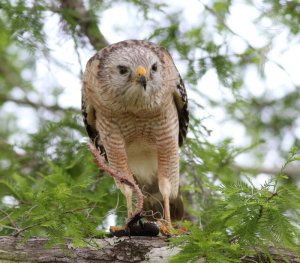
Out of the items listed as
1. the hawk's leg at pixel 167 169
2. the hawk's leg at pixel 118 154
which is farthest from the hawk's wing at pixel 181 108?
the hawk's leg at pixel 118 154

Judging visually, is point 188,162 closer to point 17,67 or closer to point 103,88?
point 103,88

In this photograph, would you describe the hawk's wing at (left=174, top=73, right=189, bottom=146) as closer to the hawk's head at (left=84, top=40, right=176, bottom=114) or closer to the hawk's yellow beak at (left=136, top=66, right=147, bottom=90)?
the hawk's head at (left=84, top=40, right=176, bottom=114)

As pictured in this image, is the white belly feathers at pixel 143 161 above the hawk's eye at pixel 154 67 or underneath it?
underneath

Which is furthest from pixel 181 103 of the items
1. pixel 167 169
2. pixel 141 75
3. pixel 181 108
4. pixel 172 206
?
pixel 172 206

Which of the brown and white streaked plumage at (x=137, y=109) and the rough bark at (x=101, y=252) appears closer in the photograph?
the rough bark at (x=101, y=252)

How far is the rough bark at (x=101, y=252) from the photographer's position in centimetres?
436

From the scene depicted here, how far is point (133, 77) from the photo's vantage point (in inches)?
235

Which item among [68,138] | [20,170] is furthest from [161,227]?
[20,170]

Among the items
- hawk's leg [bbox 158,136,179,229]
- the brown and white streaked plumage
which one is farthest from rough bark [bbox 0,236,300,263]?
hawk's leg [bbox 158,136,179,229]

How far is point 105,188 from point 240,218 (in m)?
3.04

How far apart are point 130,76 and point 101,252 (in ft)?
6.94

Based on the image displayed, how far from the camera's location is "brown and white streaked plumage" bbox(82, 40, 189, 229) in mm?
6023

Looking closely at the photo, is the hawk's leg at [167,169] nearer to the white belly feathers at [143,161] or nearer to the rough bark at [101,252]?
the white belly feathers at [143,161]

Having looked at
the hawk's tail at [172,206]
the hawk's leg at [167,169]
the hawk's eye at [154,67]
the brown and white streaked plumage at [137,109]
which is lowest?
the hawk's tail at [172,206]
